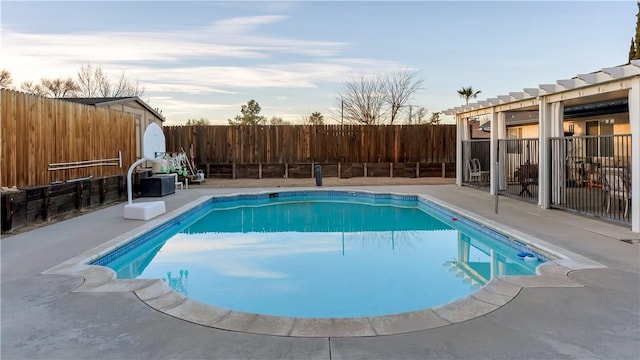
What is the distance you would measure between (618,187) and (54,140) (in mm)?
9652

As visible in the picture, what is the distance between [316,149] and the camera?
54.4 ft

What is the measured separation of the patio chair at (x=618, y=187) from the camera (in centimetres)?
689

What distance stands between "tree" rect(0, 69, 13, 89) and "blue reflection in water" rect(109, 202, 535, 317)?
755 inches

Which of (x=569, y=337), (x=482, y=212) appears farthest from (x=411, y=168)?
(x=569, y=337)

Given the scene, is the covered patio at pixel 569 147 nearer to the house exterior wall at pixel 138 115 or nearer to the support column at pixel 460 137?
the support column at pixel 460 137

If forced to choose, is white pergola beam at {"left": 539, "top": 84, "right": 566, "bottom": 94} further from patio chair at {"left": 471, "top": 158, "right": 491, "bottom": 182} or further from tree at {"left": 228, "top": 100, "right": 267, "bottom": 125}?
tree at {"left": 228, "top": 100, "right": 267, "bottom": 125}

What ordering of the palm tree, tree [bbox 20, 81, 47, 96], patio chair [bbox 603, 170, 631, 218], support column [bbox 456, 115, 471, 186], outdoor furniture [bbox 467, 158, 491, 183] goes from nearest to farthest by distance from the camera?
patio chair [bbox 603, 170, 631, 218], outdoor furniture [bbox 467, 158, 491, 183], support column [bbox 456, 115, 471, 186], tree [bbox 20, 81, 47, 96], the palm tree

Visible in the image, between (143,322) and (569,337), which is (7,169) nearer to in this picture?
(143,322)

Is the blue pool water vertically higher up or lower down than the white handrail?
lower down

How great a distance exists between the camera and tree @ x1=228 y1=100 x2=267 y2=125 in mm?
35703

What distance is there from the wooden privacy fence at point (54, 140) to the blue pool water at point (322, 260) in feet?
7.36

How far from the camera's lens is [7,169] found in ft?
21.5

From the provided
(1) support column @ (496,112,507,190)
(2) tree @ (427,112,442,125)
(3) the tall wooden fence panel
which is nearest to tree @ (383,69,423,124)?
(2) tree @ (427,112,442,125)

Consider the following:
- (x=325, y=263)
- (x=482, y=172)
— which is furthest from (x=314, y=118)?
(x=325, y=263)
